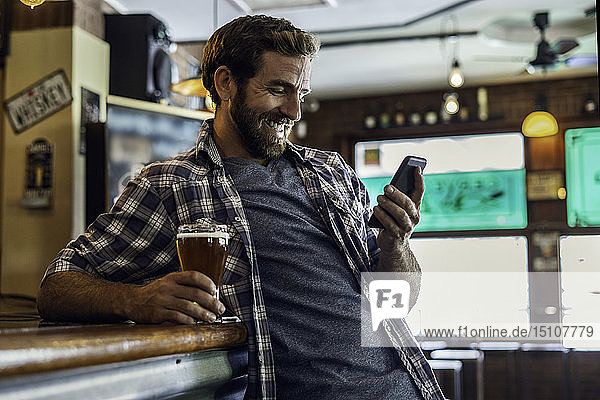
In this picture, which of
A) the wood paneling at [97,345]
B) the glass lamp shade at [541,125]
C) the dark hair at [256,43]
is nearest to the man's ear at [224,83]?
the dark hair at [256,43]

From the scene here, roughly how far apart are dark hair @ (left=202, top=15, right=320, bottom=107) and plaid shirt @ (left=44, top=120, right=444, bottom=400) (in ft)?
0.71

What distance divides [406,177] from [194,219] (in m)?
0.45

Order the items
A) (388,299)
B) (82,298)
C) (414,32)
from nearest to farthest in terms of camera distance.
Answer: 1. (82,298)
2. (388,299)
3. (414,32)

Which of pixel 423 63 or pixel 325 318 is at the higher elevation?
pixel 423 63

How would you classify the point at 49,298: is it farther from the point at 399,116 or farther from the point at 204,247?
the point at 399,116

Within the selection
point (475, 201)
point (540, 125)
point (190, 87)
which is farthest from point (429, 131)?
point (190, 87)

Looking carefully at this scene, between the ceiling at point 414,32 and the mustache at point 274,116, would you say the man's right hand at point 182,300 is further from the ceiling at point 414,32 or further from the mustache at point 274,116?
the ceiling at point 414,32

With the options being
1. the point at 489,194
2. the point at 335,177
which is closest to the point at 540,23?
the point at 489,194

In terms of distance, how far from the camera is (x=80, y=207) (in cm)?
399

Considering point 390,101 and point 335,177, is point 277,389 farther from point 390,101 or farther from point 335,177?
point 390,101

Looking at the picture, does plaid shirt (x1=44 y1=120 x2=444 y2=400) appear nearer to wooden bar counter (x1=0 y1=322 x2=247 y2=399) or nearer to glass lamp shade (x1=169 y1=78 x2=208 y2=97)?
wooden bar counter (x1=0 y1=322 x2=247 y2=399)

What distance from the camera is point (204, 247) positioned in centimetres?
125

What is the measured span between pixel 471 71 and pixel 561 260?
198 cm

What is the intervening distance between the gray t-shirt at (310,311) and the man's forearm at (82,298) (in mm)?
280
